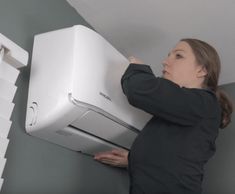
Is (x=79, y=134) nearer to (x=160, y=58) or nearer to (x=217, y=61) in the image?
(x=217, y=61)

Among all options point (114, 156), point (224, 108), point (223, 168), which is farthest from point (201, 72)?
point (223, 168)

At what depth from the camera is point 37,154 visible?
39.7 inches

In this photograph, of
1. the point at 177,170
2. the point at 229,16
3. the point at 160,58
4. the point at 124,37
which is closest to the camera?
the point at 177,170

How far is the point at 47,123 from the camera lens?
0.97 m

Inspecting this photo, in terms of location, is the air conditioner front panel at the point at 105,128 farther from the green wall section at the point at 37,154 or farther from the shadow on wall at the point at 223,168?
the shadow on wall at the point at 223,168

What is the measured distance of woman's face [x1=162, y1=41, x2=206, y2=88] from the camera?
106 cm

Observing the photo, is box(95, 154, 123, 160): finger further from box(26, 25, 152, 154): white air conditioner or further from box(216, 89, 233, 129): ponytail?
box(216, 89, 233, 129): ponytail

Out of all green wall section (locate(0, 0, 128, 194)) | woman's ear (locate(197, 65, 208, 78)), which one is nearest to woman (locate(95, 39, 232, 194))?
woman's ear (locate(197, 65, 208, 78))

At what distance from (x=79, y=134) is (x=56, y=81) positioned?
0.64 ft

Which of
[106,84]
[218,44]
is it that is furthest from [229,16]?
[106,84]

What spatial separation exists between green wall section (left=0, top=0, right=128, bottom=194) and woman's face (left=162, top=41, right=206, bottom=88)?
412 mm

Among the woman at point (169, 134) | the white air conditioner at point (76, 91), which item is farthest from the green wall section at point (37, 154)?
the woman at point (169, 134)

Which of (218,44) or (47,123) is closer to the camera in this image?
(47,123)

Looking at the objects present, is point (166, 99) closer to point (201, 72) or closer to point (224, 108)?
point (201, 72)
